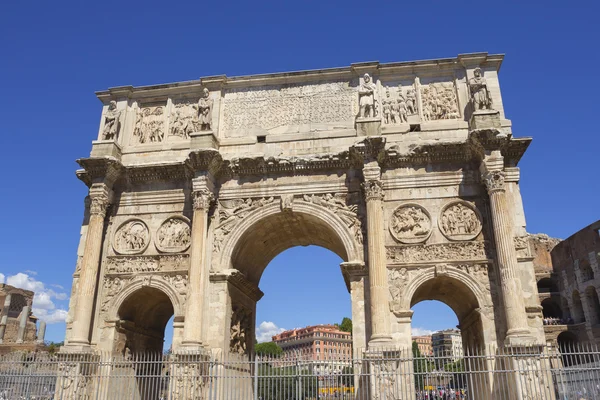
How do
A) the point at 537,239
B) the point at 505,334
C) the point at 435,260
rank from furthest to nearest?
the point at 537,239 → the point at 435,260 → the point at 505,334

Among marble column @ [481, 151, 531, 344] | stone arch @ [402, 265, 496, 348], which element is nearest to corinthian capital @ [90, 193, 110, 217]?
stone arch @ [402, 265, 496, 348]

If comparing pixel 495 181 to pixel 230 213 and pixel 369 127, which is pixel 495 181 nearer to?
pixel 369 127

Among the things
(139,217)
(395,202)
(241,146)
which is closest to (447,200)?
(395,202)

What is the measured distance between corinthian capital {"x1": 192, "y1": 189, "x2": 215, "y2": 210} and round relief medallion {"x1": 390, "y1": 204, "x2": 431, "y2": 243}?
16.1 ft

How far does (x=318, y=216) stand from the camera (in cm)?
1363

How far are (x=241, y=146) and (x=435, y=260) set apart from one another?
623cm

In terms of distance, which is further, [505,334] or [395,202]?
[395,202]

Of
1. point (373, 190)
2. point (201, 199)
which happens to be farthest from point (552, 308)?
point (201, 199)

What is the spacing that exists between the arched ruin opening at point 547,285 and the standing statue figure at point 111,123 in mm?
29467

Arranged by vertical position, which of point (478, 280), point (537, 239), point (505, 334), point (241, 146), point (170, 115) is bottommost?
point (505, 334)

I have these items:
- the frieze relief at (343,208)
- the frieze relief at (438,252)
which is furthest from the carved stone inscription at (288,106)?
the frieze relief at (438,252)

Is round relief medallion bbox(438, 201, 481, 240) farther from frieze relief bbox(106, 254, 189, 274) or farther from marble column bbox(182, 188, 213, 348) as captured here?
frieze relief bbox(106, 254, 189, 274)

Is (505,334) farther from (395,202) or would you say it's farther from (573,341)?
(573,341)

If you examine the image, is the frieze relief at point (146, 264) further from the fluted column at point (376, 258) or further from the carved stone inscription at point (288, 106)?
the fluted column at point (376, 258)
